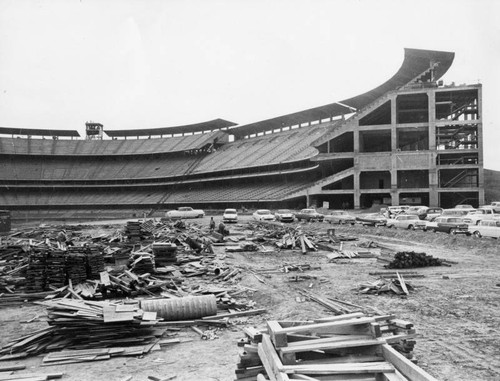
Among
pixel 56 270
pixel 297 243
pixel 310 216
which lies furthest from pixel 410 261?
pixel 310 216

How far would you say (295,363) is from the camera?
5566mm

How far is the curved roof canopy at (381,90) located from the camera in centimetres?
5462

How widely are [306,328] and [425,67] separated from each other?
59316 millimetres

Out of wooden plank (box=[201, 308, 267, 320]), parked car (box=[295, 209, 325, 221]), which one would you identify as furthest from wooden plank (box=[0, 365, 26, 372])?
parked car (box=[295, 209, 325, 221])

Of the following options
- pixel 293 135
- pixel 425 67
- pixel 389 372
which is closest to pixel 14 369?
pixel 389 372

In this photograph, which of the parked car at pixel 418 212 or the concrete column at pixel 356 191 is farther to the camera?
the concrete column at pixel 356 191

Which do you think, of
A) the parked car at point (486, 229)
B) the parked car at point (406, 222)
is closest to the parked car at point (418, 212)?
the parked car at point (406, 222)

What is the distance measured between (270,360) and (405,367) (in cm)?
173

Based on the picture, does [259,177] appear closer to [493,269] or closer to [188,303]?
[493,269]

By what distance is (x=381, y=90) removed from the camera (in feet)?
205

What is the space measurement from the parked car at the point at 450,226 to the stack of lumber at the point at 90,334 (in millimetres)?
24050

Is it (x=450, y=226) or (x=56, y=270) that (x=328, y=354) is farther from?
(x=450, y=226)

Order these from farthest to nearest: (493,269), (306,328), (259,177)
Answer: (259,177) → (493,269) → (306,328)

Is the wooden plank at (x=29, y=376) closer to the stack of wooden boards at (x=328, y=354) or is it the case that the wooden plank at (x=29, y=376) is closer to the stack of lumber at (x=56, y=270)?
the stack of wooden boards at (x=328, y=354)
